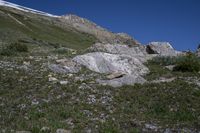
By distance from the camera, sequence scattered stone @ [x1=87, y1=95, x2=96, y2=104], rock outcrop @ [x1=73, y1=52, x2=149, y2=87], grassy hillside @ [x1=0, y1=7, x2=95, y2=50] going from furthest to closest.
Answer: grassy hillside @ [x1=0, y1=7, x2=95, y2=50] → rock outcrop @ [x1=73, y1=52, x2=149, y2=87] → scattered stone @ [x1=87, y1=95, x2=96, y2=104]

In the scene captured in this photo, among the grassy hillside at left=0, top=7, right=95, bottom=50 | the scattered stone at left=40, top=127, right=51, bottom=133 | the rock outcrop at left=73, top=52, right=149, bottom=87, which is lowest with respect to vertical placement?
the scattered stone at left=40, top=127, right=51, bottom=133

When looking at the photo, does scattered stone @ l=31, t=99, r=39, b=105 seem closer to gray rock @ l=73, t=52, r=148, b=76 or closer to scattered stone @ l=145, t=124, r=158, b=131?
scattered stone @ l=145, t=124, r=158, b=131

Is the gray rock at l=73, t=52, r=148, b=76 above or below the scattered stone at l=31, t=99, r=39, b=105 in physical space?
above

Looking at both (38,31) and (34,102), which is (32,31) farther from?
(34,102)

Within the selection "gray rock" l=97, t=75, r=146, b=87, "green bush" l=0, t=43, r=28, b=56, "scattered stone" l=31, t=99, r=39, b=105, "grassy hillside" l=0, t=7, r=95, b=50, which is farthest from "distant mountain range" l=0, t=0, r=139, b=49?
"scattered stone" l=31, t=99, r=39, b=105

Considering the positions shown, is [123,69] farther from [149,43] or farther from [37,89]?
[149,43]

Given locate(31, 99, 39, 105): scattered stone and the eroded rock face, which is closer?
locate(31, 99, 39, 105): scattered stone

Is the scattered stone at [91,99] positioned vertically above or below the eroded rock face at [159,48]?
below

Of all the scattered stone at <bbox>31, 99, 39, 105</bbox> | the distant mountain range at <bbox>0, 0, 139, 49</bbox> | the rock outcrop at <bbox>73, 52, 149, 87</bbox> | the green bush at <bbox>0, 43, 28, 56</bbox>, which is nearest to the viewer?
the scattered stone at <bbox>31, 99, 39, 105</bbox>

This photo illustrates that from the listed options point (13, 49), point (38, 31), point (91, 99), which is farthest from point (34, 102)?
point (38, 31)

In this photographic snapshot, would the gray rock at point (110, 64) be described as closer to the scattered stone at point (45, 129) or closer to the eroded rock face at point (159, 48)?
the scattered stone at point (45, 129)

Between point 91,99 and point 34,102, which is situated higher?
point 91,99

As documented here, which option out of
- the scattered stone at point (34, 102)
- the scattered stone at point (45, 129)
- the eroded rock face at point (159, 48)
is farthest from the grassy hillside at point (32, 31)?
the scattered stone at point (45, 129)

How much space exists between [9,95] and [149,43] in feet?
85.6
